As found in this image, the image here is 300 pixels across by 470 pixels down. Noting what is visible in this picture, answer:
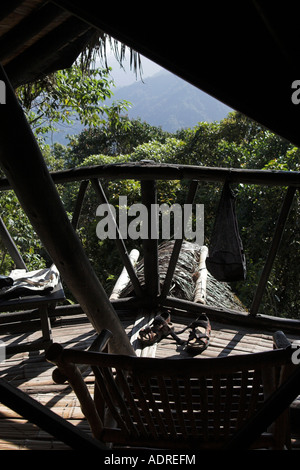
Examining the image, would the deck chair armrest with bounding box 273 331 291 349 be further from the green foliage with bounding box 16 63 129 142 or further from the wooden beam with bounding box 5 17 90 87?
the green foliage with bounding box 16 63 129 142

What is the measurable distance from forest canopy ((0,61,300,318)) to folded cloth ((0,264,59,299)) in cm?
249

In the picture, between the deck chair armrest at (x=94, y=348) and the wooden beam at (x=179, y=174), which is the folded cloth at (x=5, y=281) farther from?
the deck chair armrest at (x=94, y=348)

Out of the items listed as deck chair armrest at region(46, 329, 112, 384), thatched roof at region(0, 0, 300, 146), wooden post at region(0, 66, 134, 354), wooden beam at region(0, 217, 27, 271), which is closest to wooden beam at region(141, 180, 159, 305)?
wooden post at region(0, 66, 134, 354)

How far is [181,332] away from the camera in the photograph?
2555 mm

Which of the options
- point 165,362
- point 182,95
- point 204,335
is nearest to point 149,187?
point 204,335

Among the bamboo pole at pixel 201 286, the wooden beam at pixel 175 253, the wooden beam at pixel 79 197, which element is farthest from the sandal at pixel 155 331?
the wooden beam at pixel 79 197

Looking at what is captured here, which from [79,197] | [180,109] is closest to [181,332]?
[79,197]

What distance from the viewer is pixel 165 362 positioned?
110 centimetres

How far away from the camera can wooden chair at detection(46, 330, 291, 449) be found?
1.10 metres

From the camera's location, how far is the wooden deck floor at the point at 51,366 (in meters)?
1.67

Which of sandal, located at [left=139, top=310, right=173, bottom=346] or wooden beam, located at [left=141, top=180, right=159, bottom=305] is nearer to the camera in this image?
sandal, located at [left=139, top=310, right=173, bottom=346]

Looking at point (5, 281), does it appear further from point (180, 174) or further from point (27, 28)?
point (27, 28)
